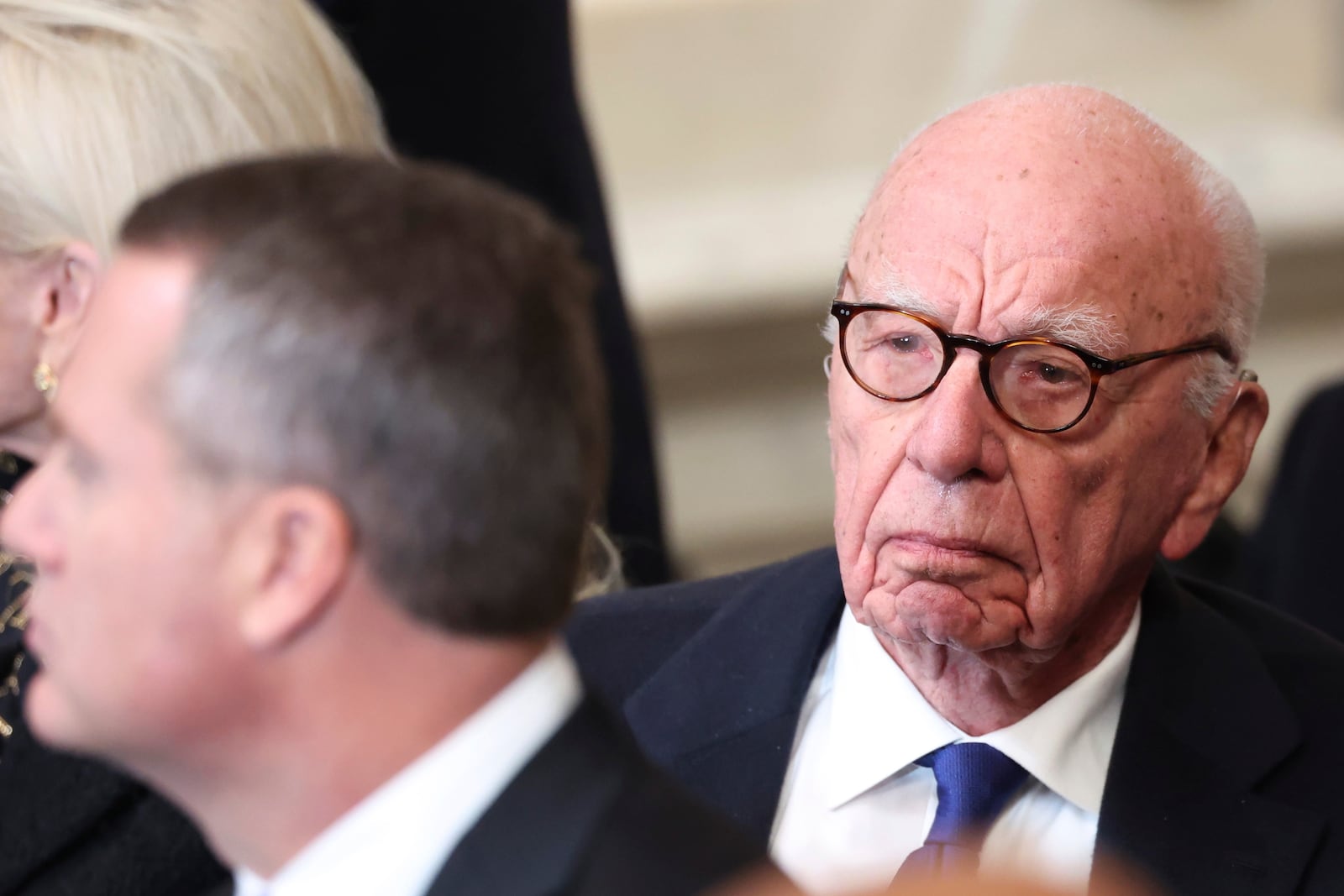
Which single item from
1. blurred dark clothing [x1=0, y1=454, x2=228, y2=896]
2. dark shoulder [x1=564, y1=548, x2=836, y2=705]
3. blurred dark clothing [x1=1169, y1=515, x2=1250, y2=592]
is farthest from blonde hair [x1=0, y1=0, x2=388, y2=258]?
blurred dark clothing [x1=1169, y1=515, x2=1250, y2=592]

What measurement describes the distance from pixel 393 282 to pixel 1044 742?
2.62 feet

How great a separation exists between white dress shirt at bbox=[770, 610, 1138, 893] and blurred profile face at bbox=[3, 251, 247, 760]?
67 centimetres

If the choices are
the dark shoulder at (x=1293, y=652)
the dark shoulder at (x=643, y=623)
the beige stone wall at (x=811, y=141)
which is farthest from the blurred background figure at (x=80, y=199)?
the beige stone wall at (x=811, y=141)

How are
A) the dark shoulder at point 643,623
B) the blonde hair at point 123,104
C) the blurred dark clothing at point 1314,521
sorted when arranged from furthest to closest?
the blurred dark clothing at point 1314,521 < the dark shoulder at point 643,623 < the blonde hair at point 123,104

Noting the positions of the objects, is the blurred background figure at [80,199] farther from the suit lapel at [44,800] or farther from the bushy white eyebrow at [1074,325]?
the bushy white eyebrow at [1074,325]

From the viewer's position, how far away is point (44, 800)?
1.34m

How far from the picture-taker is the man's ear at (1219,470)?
56.4 inches

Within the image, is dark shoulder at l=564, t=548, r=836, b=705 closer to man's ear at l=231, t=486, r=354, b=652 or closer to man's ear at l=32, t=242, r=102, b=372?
man's ear at l=32, t=242, r=102, b=372

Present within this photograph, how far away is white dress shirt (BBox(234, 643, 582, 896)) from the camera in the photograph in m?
0.84

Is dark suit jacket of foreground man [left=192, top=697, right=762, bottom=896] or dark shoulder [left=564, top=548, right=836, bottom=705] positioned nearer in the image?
dark suit jacket of foreground man [left=192, top=697, right=762, bottom=896]

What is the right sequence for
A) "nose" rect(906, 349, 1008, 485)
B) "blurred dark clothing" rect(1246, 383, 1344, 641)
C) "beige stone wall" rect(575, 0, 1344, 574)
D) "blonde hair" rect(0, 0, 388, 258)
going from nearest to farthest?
"nose" rect(906, 349, 1008, 485) < "blonde hair" rect(0, 0, 388, 258) < "blurred dark clothing" rect(1246, 383, 1344, 641) < "beige stone wall" rect(575, 0, 1344, 574)

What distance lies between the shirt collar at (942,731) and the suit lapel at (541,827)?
566 mm

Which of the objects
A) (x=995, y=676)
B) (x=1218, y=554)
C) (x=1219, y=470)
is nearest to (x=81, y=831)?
A: (x=995, y=676)

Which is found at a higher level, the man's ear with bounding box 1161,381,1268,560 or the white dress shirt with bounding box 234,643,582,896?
the white dress shirt with bounding box 234,643,582,896
